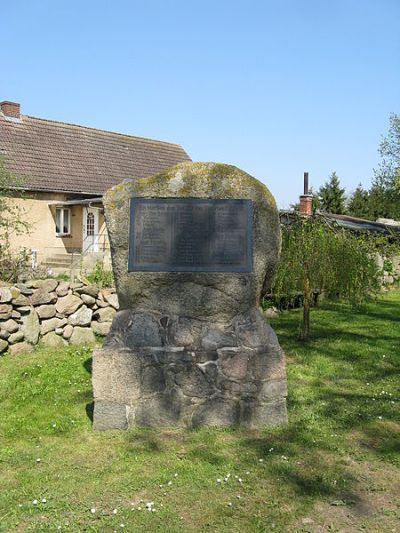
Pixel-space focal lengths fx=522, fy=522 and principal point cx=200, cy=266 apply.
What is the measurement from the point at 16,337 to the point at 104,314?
5.05 feet

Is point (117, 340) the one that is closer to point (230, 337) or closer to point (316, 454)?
point (230, 337)

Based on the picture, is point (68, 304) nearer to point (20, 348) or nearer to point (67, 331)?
point (67, 331)

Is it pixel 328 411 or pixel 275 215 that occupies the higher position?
pixel 275 215

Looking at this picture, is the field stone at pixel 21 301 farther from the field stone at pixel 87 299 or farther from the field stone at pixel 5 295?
the field stone at pixel 87 299

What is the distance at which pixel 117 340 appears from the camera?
201 inches

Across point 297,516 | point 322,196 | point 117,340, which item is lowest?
point 297,516

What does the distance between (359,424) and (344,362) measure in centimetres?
249

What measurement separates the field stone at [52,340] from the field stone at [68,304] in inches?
15.2

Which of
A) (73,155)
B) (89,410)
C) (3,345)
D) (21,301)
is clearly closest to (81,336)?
(21,301)

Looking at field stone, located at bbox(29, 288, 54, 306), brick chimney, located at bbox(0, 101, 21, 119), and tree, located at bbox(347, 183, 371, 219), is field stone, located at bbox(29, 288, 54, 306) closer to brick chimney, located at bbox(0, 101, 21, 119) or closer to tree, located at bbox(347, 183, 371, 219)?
brick chimney, located at bbox(0, 101, 21, 119)

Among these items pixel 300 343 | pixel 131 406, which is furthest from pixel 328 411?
pixel 300 343

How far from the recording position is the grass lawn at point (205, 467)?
3.52 metres

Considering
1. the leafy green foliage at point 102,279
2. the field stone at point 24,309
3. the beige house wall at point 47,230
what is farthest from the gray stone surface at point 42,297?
the beige house wall at point 47,230

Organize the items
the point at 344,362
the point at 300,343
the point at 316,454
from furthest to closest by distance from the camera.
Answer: the point at 300,343 → the point at 344,362 → the point at 316,454
